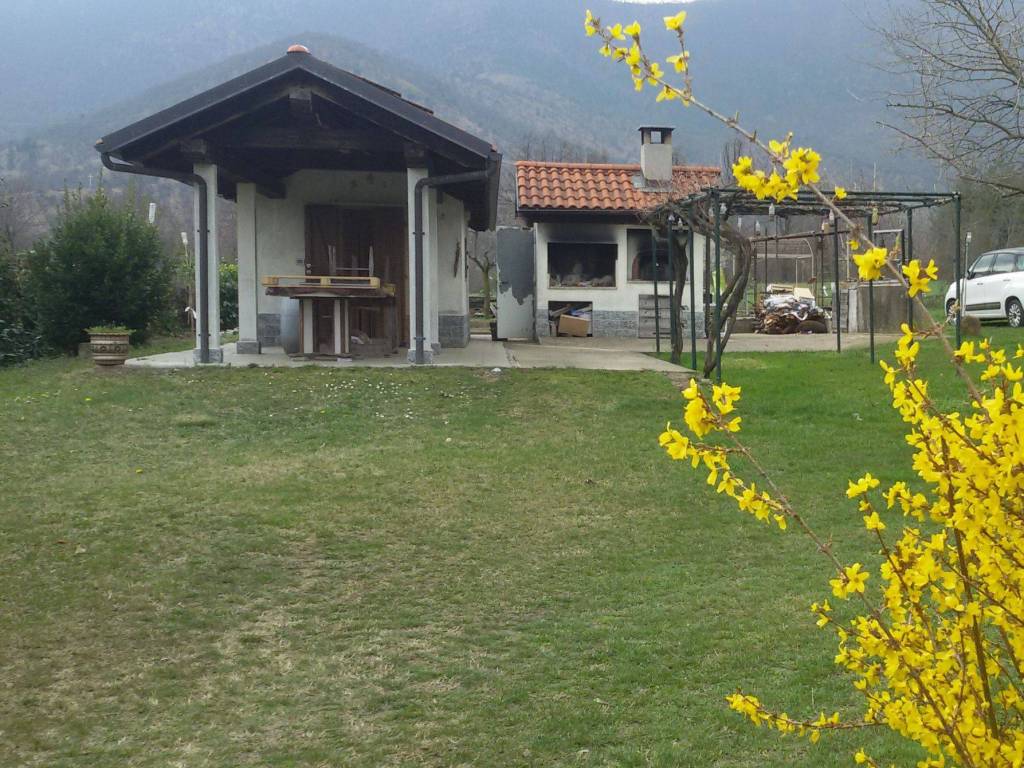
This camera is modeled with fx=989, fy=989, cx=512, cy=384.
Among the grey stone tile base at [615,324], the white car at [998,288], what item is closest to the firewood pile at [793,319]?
the white car at [998,288]

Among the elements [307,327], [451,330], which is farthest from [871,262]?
[451,330]

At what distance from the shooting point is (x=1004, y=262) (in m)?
19.0

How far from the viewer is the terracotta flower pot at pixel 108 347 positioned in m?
11.4

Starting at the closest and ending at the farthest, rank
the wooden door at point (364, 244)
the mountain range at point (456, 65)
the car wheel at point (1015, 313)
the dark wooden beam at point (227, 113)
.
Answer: the dark wooden beam at point (227, 113)
the wooden door at point (364, 244)
the car wheel at point (1015, 313)
the mountain range at point (456, 65)

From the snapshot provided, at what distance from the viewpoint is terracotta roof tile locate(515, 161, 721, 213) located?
62.3ft

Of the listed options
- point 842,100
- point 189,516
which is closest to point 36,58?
point 842,100

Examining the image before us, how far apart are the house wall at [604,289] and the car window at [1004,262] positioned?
5.64 m

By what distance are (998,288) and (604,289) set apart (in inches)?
290

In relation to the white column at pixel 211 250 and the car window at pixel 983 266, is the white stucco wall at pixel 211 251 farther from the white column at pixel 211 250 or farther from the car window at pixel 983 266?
the car window at pixel 983 266

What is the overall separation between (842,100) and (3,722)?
11431cm

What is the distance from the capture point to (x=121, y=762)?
3.43 metres

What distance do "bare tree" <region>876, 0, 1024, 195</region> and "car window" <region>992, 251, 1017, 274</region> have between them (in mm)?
10471

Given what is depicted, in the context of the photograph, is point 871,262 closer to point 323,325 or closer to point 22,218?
point 323,325

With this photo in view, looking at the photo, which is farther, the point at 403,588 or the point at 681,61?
the point at 403,588
